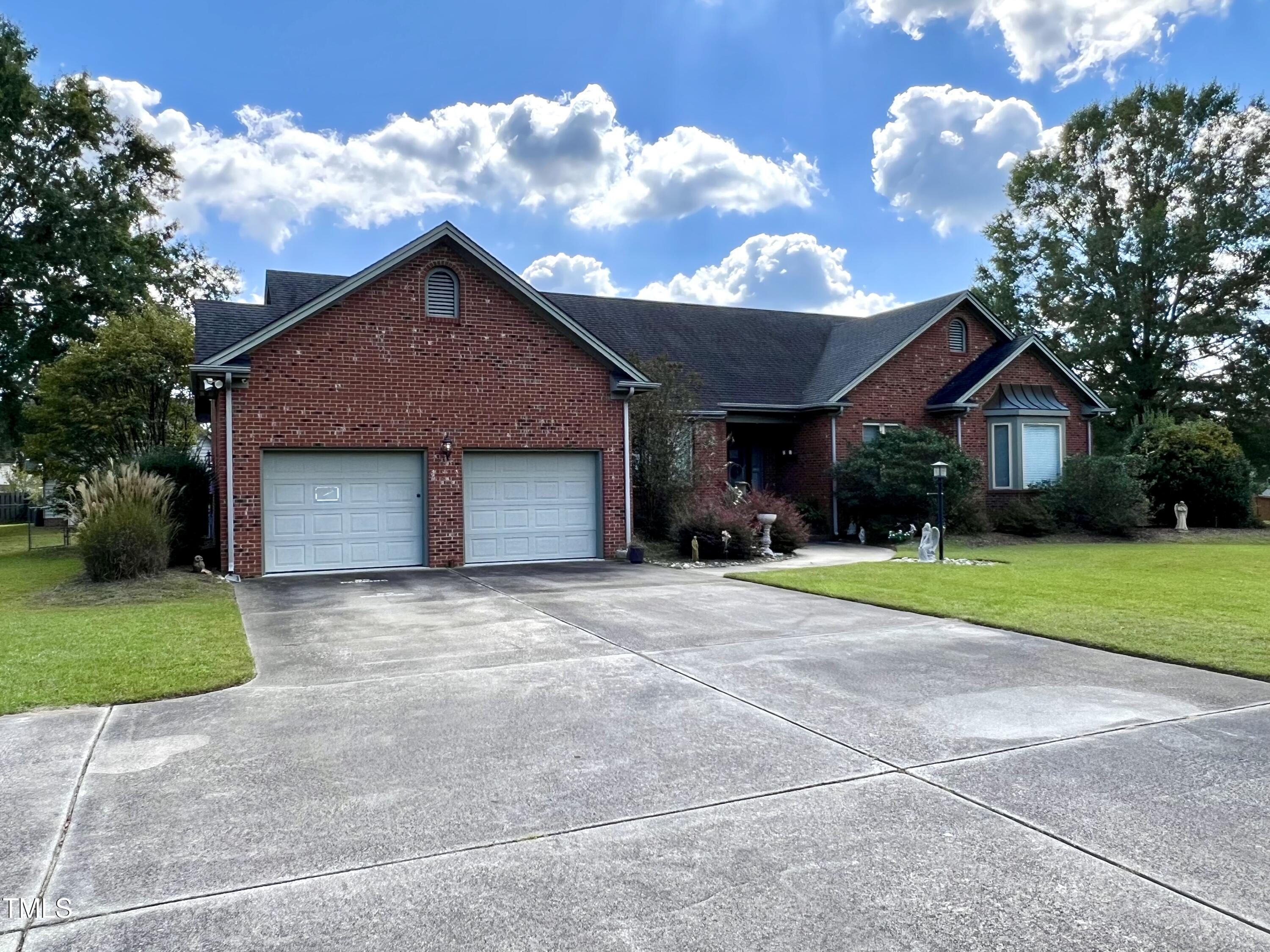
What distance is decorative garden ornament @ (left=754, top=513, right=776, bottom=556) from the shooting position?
16266 mm

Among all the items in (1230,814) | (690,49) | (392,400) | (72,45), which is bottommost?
(1230,814)

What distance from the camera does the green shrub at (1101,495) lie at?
64.9 feet

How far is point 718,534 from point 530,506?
137 inches

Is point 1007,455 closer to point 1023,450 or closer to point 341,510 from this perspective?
point 1023,450

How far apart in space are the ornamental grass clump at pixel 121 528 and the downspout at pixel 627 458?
7628mm

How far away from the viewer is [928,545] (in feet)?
51.7

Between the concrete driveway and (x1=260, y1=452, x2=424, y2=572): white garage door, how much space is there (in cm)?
729

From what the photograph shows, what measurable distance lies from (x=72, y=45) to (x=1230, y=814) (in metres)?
37.0

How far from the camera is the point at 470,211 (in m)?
19.2

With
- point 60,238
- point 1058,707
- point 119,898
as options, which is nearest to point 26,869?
point 119,898

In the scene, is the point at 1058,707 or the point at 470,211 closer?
the point at 1058,707

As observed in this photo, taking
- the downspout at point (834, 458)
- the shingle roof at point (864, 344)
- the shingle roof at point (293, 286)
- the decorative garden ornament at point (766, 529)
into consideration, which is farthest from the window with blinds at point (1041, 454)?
the shingle roof at point (293, 286)

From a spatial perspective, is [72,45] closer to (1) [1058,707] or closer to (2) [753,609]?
(2) [753,609]

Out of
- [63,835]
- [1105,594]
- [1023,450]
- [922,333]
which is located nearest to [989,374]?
[922,333]
